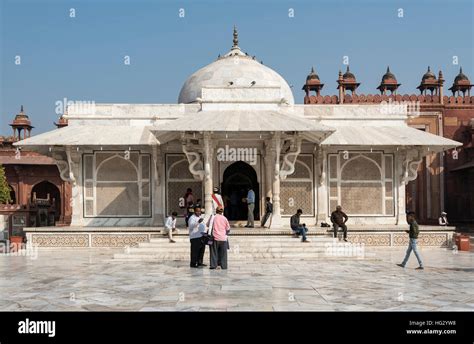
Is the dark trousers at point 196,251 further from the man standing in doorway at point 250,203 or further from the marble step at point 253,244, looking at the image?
the man standing in doorway at point 250,203

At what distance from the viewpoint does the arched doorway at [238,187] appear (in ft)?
Result: 64.2

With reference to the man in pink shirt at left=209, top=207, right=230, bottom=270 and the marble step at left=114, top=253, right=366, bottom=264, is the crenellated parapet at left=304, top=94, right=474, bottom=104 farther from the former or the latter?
the man in pink shirt at left=209, top=207, right=230, bottom=270

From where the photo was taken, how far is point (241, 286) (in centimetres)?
895

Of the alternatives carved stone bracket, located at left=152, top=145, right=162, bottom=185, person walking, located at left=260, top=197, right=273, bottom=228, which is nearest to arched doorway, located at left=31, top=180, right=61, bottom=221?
carved stone bracket, located at left=152, top=145, right=162, bottom=185

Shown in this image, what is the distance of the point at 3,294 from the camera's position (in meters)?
8.38

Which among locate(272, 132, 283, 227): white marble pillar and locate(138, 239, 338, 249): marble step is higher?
locate(272, 132, 283, 227): white marble pillar

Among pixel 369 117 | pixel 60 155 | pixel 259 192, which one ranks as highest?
pixel 369 117

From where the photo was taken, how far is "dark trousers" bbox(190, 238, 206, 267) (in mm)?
11711

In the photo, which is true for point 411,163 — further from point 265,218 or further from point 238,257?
point 238,257

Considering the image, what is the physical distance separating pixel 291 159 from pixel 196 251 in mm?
6641

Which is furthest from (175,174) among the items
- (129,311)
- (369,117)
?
(129,311)

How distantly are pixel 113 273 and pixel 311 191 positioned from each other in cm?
949

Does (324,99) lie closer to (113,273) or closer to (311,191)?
(311,191)

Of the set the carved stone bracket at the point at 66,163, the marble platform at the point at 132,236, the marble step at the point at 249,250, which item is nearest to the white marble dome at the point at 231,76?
the carved stone bracket at the point at 66,163
